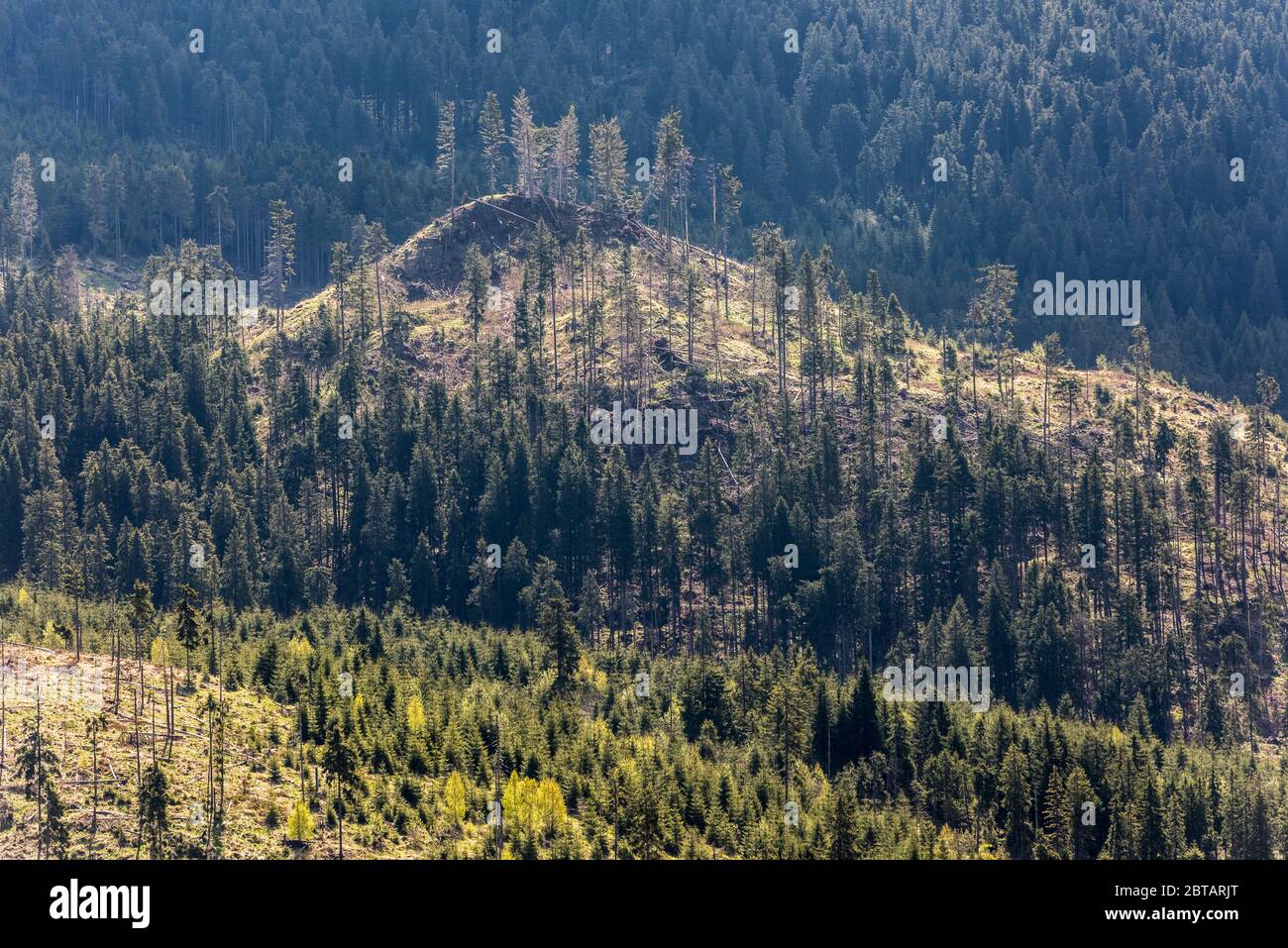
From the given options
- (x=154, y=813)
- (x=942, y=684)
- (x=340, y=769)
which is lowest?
(x=154, y=813)

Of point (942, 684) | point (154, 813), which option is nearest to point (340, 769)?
point (154, 813)

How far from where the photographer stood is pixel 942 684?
16338 centimetres

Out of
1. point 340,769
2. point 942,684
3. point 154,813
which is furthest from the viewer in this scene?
point 942,684

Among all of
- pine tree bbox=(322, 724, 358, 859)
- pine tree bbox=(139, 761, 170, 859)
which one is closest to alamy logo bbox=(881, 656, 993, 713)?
pine tree bbox=(322, 724, 358, 859)

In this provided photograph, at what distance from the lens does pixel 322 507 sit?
192 m

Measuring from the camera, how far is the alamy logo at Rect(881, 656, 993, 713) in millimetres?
159250

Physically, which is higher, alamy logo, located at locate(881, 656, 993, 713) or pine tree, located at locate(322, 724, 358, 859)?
alamy logo, located at locate(881, 656, 993, 713)

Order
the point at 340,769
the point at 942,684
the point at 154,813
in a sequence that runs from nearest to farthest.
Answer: the point at 154,813 < the point at 340,769 < the point at 942,684

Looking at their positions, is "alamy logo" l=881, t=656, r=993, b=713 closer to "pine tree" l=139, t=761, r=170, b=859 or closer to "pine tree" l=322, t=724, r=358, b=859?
"pine tree" l=322, t=724, r=358, b=859

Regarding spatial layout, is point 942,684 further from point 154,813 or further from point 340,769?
point 154,813

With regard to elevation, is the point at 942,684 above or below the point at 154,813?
above

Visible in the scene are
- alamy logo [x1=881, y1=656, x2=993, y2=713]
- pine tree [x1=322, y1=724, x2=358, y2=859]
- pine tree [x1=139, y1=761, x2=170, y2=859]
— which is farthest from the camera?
alamy logo [x1=881, y1=656, x2=993, y2=713]
